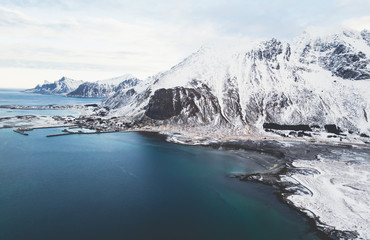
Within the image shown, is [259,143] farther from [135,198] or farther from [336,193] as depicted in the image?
[135,198]

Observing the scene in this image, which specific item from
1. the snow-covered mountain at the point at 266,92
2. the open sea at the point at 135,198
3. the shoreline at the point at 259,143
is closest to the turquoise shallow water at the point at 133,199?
the open sea at the point at 135,198

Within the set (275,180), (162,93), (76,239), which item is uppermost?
(162,93)

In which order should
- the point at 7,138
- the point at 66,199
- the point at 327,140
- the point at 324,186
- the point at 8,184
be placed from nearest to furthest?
the point at 66,199 < the point at 8,184 < the point at 324,186 < the point at 7,138 < the point at 327,140

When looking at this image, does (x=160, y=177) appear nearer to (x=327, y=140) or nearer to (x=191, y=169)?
(x=191, y=169)

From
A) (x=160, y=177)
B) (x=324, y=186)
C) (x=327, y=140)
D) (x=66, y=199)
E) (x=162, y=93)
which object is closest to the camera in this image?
(x=66, y=199)

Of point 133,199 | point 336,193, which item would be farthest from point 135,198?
point 336,193

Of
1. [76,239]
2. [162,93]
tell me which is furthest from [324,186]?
[162,93]
